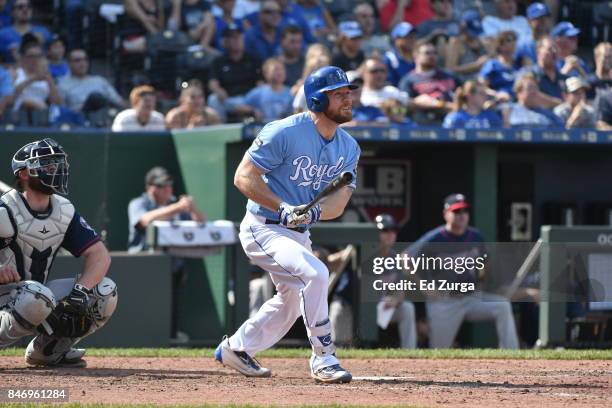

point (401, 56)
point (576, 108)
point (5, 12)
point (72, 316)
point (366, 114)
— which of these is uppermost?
point (5, 12)

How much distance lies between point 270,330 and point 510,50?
7631mm

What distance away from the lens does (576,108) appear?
41.0ft

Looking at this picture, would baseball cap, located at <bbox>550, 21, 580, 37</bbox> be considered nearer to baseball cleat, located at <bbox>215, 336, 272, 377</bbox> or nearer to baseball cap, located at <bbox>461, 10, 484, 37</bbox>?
baseball cap, located at <bbox>461, 10, 484, 37</bbox>

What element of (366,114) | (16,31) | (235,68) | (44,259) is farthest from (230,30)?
(44,259)

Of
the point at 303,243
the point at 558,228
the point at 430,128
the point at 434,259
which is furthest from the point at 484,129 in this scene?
the point at 303,243

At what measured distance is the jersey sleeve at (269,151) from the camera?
21.7 feet

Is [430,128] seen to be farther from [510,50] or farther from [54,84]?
[54,84]

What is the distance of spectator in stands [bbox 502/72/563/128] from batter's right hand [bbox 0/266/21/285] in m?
6.70

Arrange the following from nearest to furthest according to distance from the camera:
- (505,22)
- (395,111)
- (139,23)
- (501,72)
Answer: (395,111) < (139,23) < (501,72) < (505,22)

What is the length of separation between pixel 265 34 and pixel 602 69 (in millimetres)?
3696

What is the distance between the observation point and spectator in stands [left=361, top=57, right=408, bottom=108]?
39.6ft

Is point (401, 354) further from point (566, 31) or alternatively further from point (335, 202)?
point (566, 31)

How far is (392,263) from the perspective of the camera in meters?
8.02

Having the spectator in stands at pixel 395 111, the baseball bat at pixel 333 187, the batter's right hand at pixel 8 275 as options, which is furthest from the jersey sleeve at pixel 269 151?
the spectator in stands at pixel 395 111
